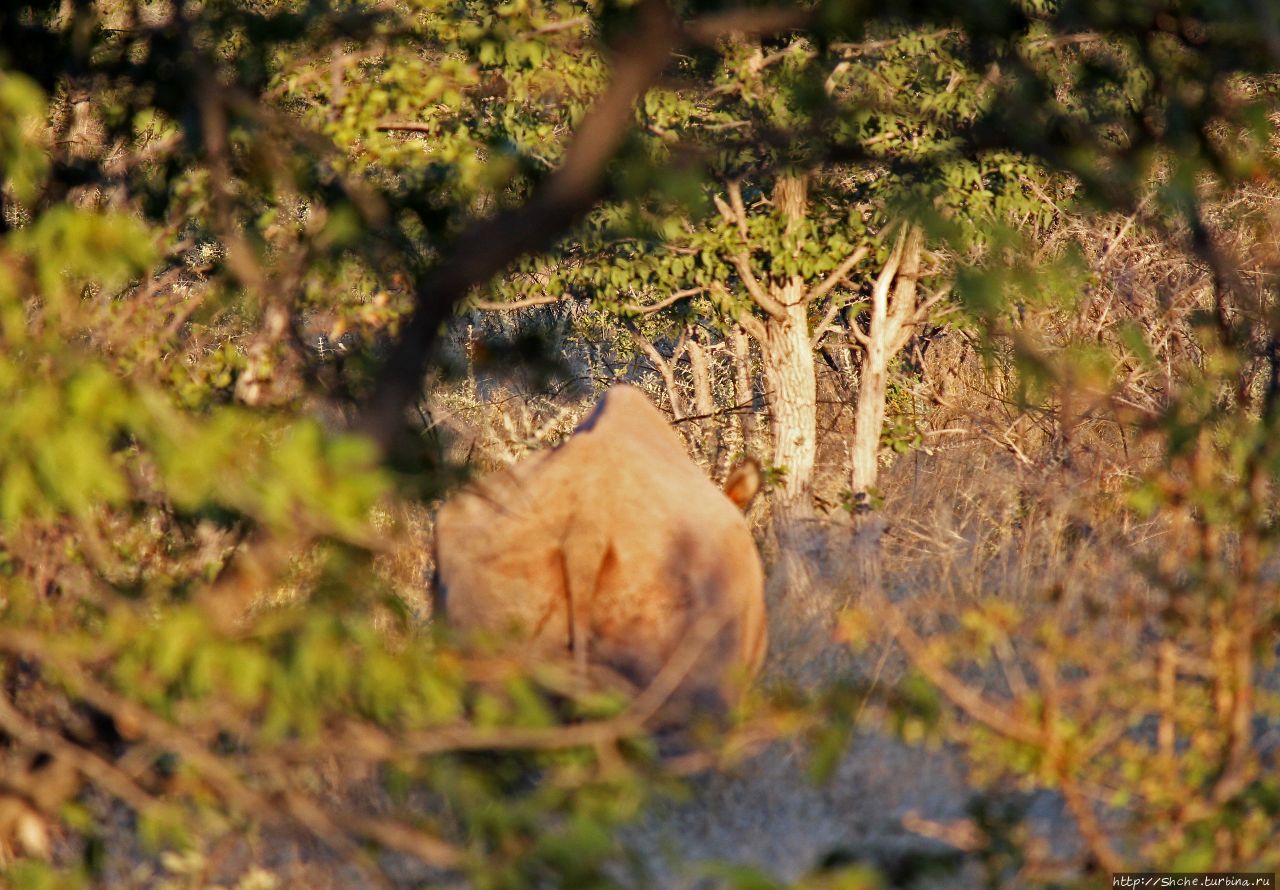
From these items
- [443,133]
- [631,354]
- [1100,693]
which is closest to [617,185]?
[1100,693]

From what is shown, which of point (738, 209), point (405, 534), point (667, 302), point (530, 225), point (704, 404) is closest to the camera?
point (530, 225)

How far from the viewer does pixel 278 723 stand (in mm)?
2646

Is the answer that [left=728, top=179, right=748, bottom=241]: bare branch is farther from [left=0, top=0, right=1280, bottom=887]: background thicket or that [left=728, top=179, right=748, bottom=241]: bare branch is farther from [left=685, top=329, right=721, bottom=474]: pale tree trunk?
[left=0, top=0, right=1280, bottom=887]: background thicket

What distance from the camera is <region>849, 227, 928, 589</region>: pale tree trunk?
11.2m

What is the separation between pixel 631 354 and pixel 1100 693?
1276cm

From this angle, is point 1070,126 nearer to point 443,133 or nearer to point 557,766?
point 557,766

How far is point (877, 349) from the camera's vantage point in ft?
37.7

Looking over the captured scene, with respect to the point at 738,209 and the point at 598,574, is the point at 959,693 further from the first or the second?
the point at 738,209

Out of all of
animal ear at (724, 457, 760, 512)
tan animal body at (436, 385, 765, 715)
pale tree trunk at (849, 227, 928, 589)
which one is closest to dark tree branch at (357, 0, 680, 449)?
tan animal body at (436, 385, 765, 715)

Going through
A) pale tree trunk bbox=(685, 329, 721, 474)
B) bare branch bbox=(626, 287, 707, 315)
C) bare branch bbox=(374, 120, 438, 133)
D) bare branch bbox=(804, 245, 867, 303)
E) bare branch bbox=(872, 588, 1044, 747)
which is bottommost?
pale tree trunk bbox=(685, 329, 721, 474)

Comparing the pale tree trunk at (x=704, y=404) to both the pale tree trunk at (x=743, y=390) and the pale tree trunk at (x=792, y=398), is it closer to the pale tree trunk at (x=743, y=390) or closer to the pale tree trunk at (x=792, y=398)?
the pale tree trunk at (x=743, y=390)

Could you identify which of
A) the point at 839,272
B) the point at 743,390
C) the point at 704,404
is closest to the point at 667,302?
the point at 839,272

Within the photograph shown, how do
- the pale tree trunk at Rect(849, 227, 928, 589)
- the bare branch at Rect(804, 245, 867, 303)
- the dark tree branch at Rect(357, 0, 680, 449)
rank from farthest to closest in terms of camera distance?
the pale tree trunk at Rect(849, 227, 928, 589) → the bare branch at Rect(804, 245, 867, 303) → the dark tree branch at Rect(357, 0, 680, 449)

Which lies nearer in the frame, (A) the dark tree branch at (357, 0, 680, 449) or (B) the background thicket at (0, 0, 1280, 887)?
(B) the background thicket at (0, 0, 1280, 887)
